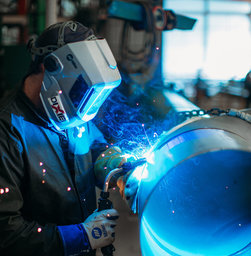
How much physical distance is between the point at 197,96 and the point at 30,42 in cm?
424

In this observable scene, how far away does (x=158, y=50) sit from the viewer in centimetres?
308

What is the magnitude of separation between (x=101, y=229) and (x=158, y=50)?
7.56 ft

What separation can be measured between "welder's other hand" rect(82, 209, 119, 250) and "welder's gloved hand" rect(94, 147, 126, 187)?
0.30 metres

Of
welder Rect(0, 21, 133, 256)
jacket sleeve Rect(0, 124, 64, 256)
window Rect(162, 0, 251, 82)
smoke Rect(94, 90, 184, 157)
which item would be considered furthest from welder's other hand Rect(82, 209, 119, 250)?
window Rect(162, 0, 251, 82)

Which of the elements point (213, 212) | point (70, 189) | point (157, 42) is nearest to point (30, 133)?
point (70, 189)

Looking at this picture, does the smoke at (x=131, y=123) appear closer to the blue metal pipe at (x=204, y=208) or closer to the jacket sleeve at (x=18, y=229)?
the blue metal pipe at (x=204, y=208)

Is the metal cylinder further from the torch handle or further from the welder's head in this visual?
the welder's head

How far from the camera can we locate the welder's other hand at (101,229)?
1.11 meters

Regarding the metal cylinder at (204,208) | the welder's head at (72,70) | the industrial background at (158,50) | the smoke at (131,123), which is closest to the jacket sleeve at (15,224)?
the welder's head at (72,70)

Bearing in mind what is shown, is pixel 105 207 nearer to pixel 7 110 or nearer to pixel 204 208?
pixel 204 208

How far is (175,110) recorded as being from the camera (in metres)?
1.83

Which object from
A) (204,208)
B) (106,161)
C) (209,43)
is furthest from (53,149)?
(209,43)

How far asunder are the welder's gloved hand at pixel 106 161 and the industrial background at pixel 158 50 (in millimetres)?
213

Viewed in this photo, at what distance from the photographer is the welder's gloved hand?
1.40 m
